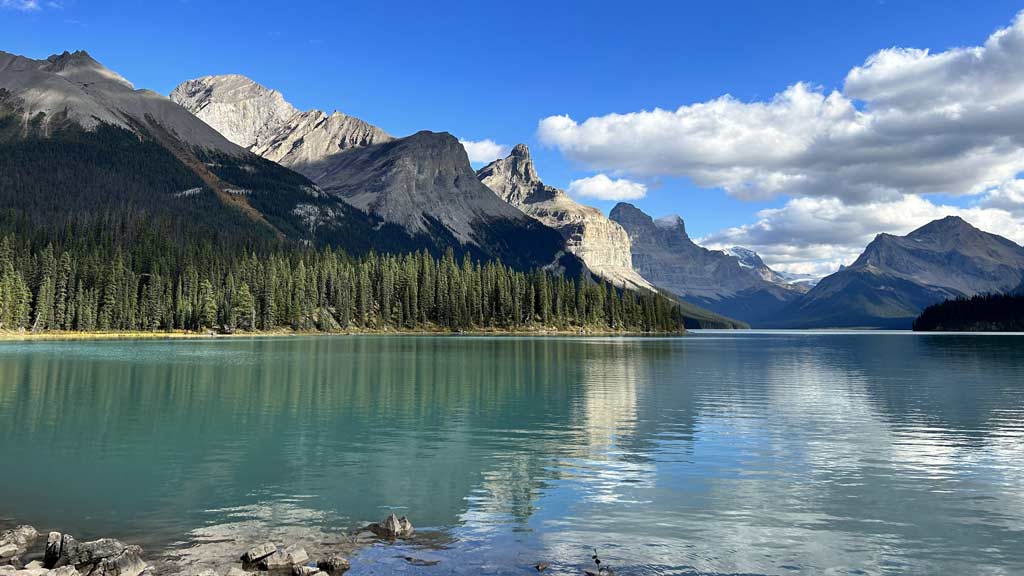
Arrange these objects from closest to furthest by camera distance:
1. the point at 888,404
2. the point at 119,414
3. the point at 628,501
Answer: the point at 628,501, the point at 119,414, the point at 888,404

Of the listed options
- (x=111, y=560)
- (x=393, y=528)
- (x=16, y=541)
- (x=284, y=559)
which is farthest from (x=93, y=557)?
(x=393, y=528)

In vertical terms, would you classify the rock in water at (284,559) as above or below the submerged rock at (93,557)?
below

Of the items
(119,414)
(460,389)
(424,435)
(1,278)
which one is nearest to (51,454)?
(119,414)

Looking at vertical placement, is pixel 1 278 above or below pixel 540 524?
above

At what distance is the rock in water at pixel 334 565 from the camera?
19.7m

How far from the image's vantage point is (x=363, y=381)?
7481 centimetres

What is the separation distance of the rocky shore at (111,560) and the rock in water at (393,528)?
8.13 feet

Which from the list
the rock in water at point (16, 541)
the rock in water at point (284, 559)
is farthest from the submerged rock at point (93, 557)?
the rock in water at point (284, 559)

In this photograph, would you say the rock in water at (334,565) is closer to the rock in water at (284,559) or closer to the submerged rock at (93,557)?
the rock in water at (284,559)

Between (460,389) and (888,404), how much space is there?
39.1 m

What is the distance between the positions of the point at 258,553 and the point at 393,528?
4.57 m

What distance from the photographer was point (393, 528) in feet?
75.5

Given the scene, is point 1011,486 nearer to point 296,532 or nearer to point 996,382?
point 296,532

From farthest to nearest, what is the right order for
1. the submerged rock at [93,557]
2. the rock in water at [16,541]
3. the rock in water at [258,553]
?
the rock in water at [16,541] → the rock in water at [258,553] → the submerged rock at [93,557]
